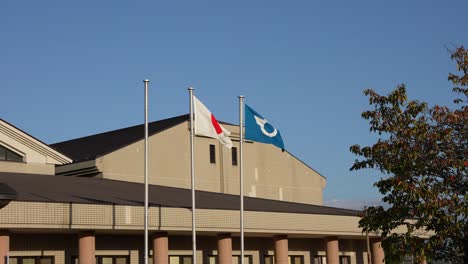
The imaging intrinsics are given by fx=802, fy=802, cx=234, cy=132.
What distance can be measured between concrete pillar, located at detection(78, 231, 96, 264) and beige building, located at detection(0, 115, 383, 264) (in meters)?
0.04

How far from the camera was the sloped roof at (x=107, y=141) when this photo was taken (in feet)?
151

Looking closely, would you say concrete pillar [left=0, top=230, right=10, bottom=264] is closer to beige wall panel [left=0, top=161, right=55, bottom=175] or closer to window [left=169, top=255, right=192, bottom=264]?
beige wall panel [left=0, top=161, right=55, bottom=175]

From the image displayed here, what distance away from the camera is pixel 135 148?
44.8m

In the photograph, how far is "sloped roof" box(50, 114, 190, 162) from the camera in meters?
46.1

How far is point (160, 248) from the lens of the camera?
34.8 meters

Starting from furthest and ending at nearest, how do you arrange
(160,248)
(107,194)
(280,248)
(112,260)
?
(280,248), (112,260), (107,194), (160,248)

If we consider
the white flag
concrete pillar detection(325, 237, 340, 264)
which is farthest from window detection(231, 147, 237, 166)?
the white flag

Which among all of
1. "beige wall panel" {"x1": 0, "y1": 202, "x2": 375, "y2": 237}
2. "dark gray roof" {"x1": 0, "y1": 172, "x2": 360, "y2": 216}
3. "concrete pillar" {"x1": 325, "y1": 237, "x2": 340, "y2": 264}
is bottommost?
"concrete pillar" {"x1": 325, "y1": 237, "x2": 340, "y2": 264}

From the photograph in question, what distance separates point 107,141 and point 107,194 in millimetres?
14435

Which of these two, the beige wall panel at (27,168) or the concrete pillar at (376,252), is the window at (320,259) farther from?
the beige wall panel at (27,168)

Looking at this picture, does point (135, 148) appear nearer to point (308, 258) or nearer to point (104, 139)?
point (104, 139)

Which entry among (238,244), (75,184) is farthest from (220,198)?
(75,184)

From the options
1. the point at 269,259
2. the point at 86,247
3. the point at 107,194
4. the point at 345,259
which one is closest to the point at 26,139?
the point at 107,194

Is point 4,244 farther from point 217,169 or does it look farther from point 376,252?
point 376,252
